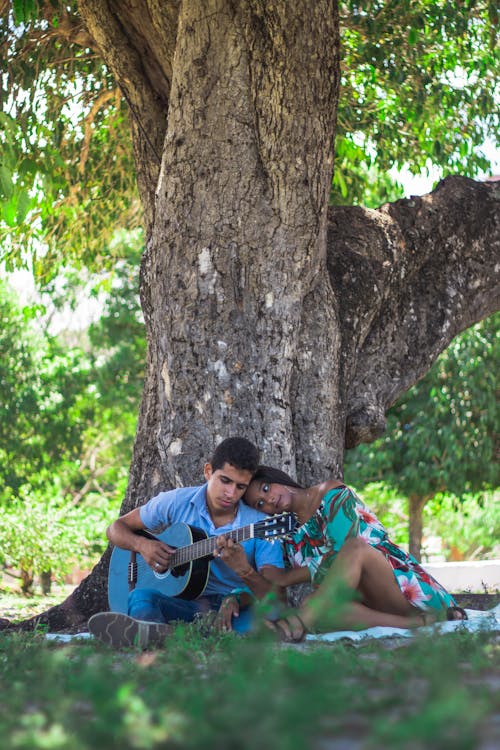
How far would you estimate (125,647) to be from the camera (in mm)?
4344

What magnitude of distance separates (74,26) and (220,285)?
369 centimetres

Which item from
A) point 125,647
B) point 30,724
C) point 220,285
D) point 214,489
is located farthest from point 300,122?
point 30,724

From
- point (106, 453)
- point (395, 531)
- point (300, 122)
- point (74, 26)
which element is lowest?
point (395, 531)

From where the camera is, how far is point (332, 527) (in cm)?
502

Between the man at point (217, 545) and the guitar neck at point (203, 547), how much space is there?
0.05m

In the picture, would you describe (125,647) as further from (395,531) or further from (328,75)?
(395,531)

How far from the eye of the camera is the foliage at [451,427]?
628 inches

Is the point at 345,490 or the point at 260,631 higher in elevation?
the point at 345,490

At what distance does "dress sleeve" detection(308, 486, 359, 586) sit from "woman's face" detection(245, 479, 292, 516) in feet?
0.87

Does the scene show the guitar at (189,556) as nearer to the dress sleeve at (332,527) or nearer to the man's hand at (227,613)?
the dress sleeve at (332,527)

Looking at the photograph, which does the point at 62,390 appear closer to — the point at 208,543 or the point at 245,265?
the point at 245,265

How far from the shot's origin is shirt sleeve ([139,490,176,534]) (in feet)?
18.7

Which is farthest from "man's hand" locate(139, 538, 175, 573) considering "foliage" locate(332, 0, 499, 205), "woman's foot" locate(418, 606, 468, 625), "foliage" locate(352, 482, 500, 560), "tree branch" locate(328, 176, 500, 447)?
"foliage" locate(352, 482, 500, 560)

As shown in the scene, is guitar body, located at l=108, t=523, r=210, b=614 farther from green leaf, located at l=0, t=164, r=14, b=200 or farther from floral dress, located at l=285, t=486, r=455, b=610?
green leaf, located at l=0, t=164, r=14, b=200
